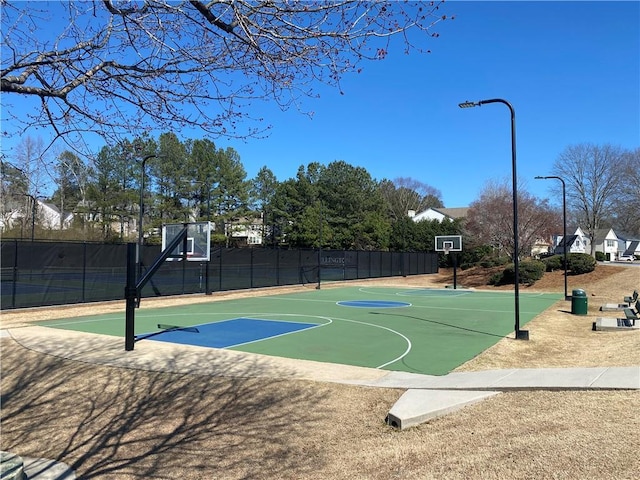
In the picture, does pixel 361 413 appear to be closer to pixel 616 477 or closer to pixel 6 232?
pixel 616 477

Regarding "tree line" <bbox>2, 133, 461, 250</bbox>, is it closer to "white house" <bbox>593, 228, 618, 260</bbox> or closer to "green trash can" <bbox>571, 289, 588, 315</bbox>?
"green trash can" <bbox>571, 289, 588, 315</bbox>

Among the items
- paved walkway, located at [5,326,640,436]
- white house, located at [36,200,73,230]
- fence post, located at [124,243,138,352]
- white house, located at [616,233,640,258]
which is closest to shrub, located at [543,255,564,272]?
paved walkway, located at [5,326,640,436]

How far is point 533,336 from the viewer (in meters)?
13.0

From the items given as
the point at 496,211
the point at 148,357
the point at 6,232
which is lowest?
the point at 148,357

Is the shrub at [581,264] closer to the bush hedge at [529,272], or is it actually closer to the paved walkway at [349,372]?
the bush hedge at [529,272]

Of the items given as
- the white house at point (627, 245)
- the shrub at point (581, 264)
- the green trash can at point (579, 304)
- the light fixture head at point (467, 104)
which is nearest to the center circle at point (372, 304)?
the green trash can at point (579, 304)

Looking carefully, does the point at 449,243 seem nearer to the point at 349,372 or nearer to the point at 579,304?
the point at 579,304

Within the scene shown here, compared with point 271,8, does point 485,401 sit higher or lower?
lower

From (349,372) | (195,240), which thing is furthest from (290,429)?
(195,240)

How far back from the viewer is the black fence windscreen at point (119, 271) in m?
18.7

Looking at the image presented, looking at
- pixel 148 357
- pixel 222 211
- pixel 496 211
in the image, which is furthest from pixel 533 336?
pixel 222 211

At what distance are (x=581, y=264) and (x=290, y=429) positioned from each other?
107 ft

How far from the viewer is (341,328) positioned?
47.2ft

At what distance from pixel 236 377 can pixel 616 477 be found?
5.74 metres
